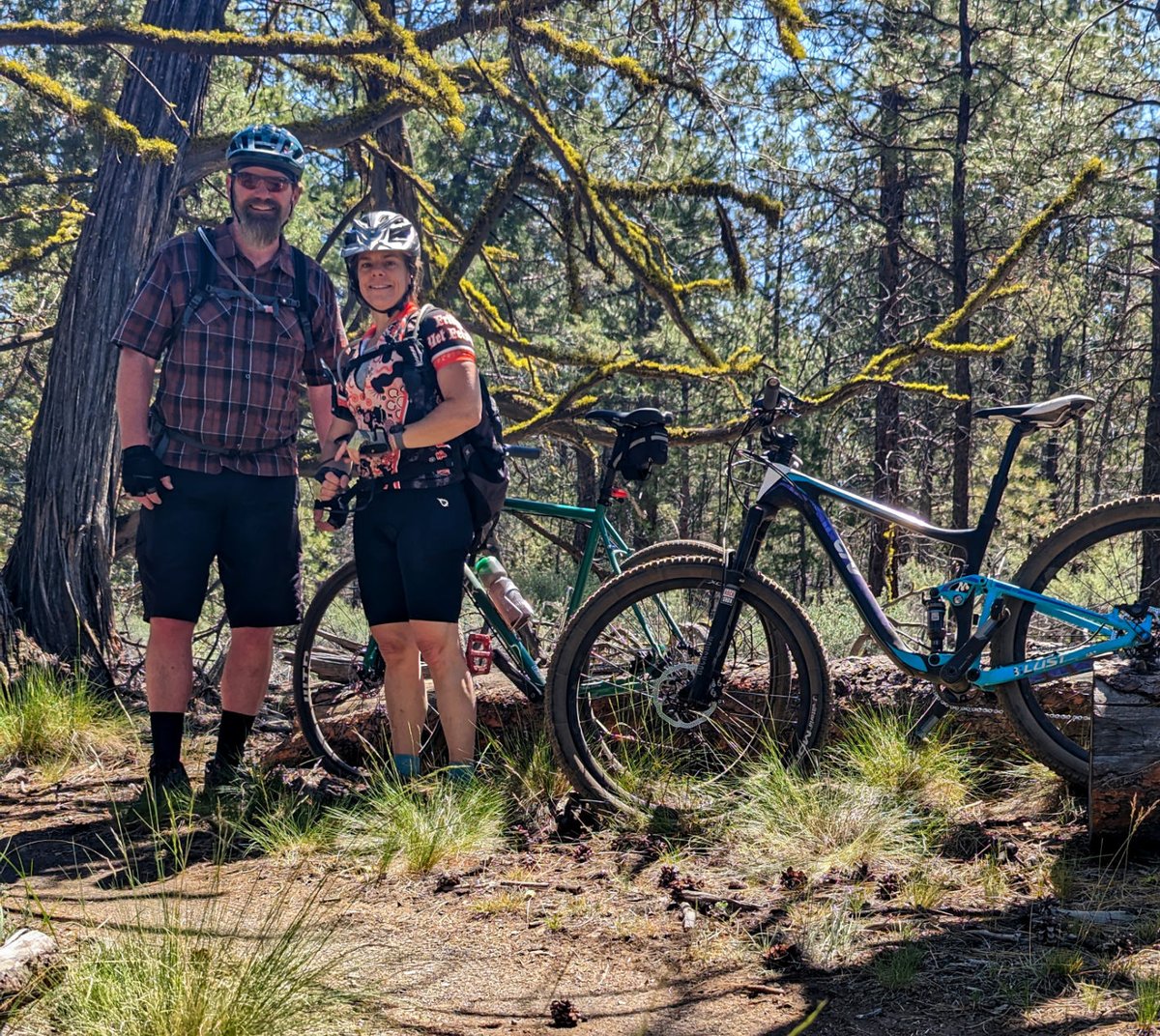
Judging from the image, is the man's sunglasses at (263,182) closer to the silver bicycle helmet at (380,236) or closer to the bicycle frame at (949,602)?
the silver bicycle helmet at (380,236)

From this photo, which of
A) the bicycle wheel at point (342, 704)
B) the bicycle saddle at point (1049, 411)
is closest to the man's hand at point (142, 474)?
the bicycle wheel at point (342, 704)

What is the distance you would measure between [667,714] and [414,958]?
5.16 feet

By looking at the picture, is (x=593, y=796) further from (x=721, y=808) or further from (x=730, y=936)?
(x=730, y=936)

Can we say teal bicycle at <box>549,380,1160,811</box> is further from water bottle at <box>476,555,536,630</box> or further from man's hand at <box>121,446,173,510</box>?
man's hand at <box>121,446,173,510</box>

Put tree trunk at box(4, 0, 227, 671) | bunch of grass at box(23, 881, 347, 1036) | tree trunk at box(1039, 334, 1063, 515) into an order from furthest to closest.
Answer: tree trunk at box(1039, 334, 1063, 515) < tree trunk at box(4, 0, 227, 671) < bunch of grass at box(23, 881, 347, 1036)

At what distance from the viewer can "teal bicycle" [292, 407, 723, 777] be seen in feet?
14.9

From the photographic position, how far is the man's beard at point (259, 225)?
4328 millimetres

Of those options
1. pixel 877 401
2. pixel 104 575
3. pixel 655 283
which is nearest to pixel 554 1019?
pixel 655 283

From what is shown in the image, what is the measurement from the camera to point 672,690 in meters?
4.20

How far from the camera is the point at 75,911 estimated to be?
3150 millimetres

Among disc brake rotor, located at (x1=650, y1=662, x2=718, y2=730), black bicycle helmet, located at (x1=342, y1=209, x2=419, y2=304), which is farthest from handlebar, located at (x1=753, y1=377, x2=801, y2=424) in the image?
black bicycle helmet, located at (x1=342, y1=209, x2=419, y2=304)

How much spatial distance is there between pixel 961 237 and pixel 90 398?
937 centimetres

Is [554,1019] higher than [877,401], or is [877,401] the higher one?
[877,401]

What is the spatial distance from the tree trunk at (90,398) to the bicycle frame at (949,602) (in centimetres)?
402
